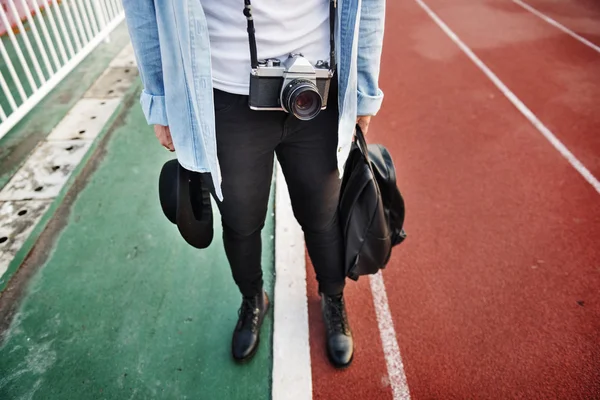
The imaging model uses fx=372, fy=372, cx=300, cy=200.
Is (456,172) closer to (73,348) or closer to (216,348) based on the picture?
(216,348)

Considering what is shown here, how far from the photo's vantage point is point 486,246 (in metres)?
2.42

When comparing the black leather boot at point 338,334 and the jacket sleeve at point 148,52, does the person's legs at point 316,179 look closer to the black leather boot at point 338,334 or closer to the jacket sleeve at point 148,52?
the black leather boot at point 338,334

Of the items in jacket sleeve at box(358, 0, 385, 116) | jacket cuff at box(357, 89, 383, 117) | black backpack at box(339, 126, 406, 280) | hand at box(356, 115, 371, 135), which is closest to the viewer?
jacket sleeve at box(358, 0, 385, 116)

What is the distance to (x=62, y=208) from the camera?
99.8 inches

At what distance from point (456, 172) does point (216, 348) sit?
7.44 feet

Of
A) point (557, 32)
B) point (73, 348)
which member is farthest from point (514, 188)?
point (557, 32)

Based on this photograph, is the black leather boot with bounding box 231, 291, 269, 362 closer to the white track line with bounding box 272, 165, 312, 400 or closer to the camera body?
the white track line with bounding box 272, 165, 312, 400

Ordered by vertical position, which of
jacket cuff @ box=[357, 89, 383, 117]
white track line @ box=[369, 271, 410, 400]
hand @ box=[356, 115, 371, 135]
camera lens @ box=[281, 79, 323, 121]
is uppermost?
camera lens @ box=[281, 79, 323, 121]

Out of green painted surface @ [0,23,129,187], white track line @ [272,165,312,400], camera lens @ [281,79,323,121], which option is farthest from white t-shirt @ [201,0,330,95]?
green painted surface @ [0,23,129,187]

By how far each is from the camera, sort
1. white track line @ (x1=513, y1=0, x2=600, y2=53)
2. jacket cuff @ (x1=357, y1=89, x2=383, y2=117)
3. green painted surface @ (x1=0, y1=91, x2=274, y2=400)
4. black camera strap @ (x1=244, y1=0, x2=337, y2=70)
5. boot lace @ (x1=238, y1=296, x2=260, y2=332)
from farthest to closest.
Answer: white track line @ (x1=513, y1=0, x2=600, y2=53), boot lace @ (x1=238, y1=296, x2=260, y2=332), green painted surface @ (x1=0, y1=91, x2=274, y2=400), jacket cuff @ (x1=357, y1=89, x2=383, y2=117), black camera strap @ (x1=244, y1=0, x2=337, y2=70)

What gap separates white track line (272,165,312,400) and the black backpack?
0.47m

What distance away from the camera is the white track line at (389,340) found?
5.74 ft

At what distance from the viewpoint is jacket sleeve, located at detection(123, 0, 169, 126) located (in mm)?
1019

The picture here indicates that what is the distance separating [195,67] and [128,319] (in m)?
1.47
